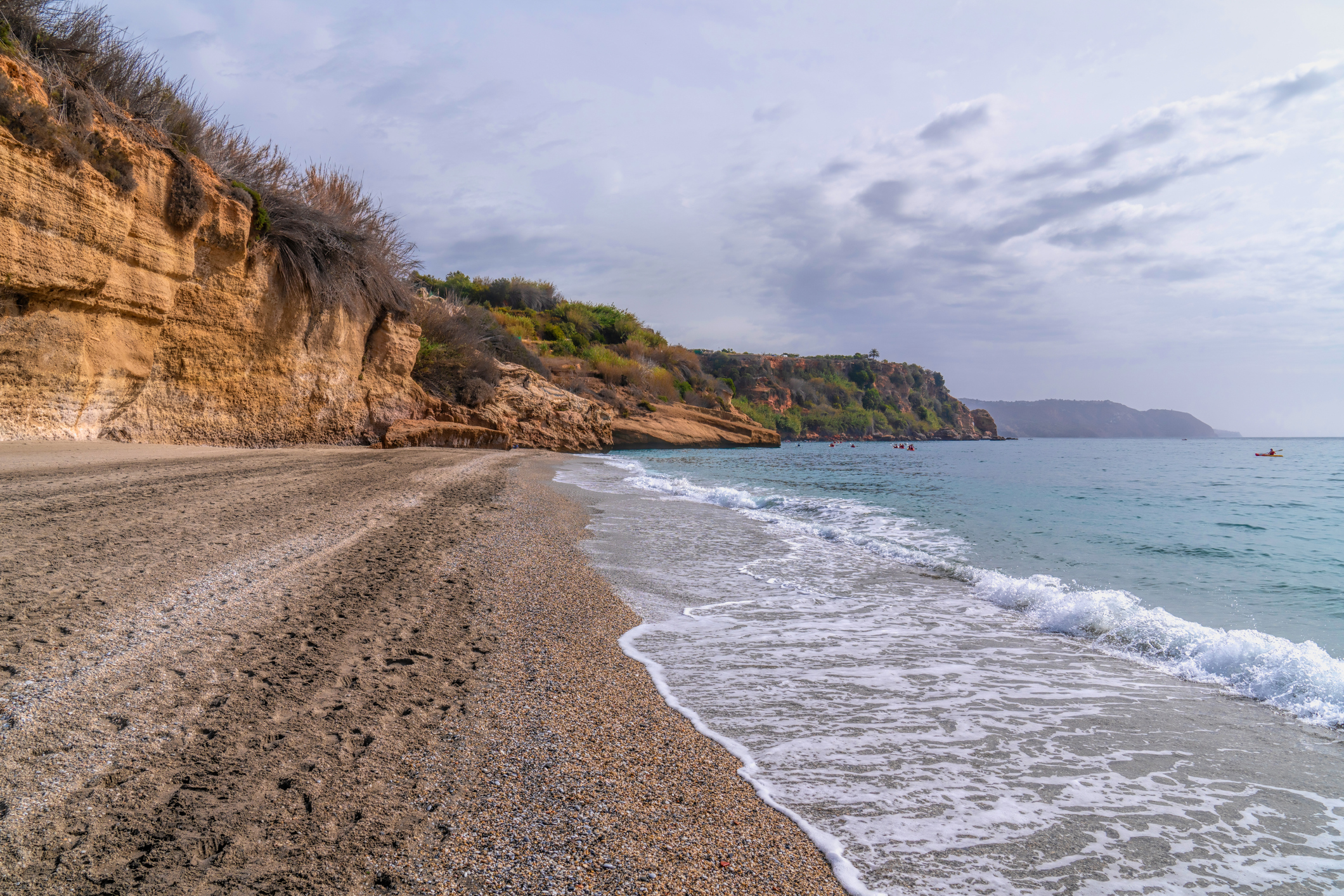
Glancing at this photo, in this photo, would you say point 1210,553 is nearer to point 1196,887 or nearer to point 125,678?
point 1196,887

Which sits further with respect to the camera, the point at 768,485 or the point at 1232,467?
the point at 1232,467

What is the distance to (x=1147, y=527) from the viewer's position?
9.53 metres

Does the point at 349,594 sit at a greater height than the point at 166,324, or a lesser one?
lesser

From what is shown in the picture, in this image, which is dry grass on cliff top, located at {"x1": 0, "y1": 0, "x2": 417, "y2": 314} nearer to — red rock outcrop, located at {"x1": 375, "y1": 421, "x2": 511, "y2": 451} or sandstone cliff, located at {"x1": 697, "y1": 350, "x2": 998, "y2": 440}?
red rock outcrop, located at {"x1": 375, "y1": 421, "x2": 511, "y2": 451}

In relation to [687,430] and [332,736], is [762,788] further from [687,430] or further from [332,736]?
[687,430]

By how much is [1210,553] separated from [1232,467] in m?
27.0

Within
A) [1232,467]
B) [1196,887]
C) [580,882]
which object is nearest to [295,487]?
[580,882]

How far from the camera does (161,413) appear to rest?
10.8 meters

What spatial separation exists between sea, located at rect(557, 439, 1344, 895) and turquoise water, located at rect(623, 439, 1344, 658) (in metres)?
0.06

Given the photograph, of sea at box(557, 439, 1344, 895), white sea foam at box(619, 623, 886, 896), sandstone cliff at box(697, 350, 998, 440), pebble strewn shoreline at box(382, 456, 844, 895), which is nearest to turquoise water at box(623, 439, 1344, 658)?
sea at box(557, 439, 1344, 895)

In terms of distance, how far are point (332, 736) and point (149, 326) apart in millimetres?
11342

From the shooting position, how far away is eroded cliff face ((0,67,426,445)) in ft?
26.4

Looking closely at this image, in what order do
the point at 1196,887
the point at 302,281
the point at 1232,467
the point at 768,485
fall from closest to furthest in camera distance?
the point at 1196,887
the point at 302,281
the point at 768,485
the point at 1232,467

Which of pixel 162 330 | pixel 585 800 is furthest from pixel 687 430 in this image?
pixel 585 800
